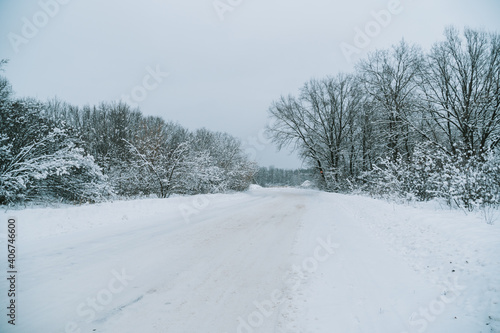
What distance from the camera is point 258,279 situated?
13.7 ft

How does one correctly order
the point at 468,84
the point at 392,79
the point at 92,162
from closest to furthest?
1. the point at 92,162
2. the point at 468,84
3. the point at 392,79

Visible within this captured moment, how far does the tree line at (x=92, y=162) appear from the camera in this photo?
33.0 feet

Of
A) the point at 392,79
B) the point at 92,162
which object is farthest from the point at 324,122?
the point at 92,162

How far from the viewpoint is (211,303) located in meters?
3.38

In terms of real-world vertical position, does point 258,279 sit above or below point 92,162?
below

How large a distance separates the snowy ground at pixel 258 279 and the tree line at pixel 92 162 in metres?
4.19

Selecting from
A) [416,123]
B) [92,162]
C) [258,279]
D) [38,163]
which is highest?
[416,123]

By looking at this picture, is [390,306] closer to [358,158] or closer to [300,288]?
[300,288]

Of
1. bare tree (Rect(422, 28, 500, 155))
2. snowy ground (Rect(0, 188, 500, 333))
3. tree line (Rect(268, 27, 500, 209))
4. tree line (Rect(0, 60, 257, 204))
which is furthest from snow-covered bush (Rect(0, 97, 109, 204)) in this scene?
bare tree (Rect(422, 28, 500, 155))

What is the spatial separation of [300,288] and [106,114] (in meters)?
37.5

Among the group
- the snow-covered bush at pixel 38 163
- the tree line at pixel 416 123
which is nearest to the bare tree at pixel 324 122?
the tree line at pixel 416 123

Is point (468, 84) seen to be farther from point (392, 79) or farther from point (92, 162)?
point (92, 162)

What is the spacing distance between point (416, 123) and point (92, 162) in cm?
2348

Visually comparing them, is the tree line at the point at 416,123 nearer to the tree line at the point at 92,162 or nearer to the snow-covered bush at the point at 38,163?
the tree line at the point at 92,162
